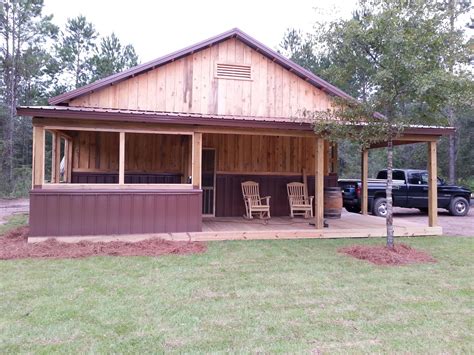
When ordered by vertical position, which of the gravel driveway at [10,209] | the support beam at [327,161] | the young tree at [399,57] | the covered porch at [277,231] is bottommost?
the gravel driveway at [10,209]

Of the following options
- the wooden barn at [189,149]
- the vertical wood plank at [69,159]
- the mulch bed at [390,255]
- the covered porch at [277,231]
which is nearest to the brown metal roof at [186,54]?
the wooden barn at [189,149]

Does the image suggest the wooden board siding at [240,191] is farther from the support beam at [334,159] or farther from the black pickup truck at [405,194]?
the black pickup truck at [405,194]

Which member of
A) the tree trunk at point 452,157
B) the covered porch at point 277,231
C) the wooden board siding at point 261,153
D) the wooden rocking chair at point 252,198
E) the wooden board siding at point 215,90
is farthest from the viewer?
the tree trunk at point 452,157

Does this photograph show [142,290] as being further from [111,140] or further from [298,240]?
[111,140]

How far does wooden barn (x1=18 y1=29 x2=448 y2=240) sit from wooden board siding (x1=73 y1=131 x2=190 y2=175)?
0.03 m

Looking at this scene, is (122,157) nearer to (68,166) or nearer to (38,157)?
→ (38,157)

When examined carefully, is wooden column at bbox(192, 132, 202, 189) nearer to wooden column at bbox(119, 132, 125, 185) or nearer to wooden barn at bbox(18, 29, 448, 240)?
wooden barn at bbox(18, 29, 448, 240)

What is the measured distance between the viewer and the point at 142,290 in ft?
13.8

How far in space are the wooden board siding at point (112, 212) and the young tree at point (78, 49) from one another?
19.5 meters

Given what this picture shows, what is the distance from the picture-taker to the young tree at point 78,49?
23609 mm

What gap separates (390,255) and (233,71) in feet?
19.6

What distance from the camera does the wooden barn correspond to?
22.4 ft

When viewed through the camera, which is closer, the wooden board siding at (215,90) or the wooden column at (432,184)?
the wooden column at (432,184)

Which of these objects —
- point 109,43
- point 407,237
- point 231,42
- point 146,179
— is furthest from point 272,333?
point 109,43
